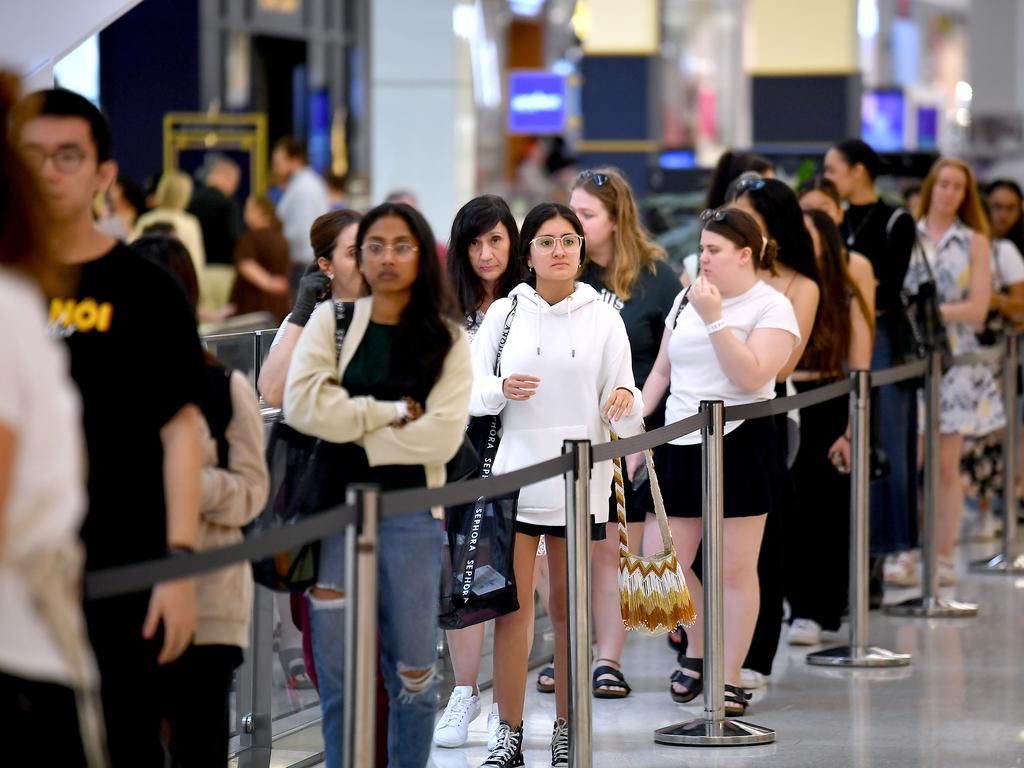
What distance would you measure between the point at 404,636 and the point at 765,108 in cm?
1378

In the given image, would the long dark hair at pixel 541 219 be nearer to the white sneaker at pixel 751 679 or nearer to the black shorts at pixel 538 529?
the black shorts at pixel 538 529

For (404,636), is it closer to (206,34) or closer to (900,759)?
(900,759)

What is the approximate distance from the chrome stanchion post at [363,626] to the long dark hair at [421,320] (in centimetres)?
47

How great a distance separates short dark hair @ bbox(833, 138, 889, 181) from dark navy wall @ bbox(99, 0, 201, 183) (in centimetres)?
1058

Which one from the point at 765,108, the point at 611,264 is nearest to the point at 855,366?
the point at 611,264

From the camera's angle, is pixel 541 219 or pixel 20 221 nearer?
pixel 20 221

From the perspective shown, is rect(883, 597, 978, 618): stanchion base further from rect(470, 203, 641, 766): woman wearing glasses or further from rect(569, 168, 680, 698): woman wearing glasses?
rect(470, 203, 641, 766): woman wearing glasses

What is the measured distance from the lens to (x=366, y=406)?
3795mm

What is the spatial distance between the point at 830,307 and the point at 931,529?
1.62m

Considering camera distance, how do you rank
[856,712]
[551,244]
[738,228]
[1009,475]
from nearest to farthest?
[551,244], [738,228], [856,712], [1009,475]

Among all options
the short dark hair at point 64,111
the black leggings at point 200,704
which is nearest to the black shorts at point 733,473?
the black leggings at point 200,704

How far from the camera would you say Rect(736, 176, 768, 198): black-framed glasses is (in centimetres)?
601

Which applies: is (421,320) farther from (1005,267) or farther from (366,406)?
(1005,267)

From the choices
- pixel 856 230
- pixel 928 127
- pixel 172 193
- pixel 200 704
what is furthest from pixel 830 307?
pixel 928 127
